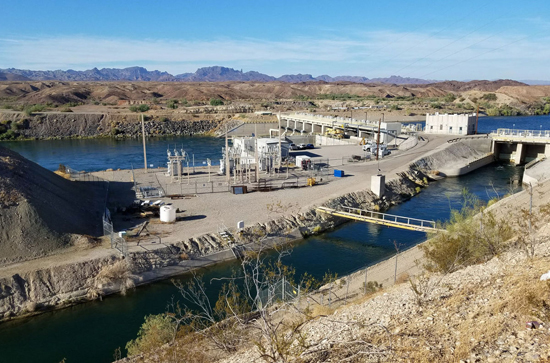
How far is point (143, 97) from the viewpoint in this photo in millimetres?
154500

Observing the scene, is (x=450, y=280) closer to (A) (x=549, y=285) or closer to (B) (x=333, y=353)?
(A) (x=549, y=285)

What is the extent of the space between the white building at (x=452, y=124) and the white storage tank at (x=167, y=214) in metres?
51.9

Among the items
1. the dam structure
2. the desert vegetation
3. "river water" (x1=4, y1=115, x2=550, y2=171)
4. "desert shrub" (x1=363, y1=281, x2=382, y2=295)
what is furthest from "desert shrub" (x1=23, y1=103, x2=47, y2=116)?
"desert shrub" (x1=363, y1=281, x2=382, y2=295)

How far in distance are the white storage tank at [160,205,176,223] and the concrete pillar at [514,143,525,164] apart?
4876 centimetres

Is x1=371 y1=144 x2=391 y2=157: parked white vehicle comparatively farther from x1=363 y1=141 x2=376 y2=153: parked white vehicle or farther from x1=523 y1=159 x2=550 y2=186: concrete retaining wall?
x1=523 y1=159 x2=550 y2=186: concrete retaining wall

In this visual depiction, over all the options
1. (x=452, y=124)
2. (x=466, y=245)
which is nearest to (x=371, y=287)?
(x=466, y=245)

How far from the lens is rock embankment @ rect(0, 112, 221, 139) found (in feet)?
283

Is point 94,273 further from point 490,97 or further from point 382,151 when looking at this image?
point 490,97

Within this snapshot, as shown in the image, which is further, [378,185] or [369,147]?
[369,147]

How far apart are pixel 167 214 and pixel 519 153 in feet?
161

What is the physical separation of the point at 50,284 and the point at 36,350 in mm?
3714

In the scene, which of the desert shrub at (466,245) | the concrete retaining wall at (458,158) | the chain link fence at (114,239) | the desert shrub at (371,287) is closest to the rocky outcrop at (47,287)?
the chain link fence at (114,239)

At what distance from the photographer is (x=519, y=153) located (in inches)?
2202

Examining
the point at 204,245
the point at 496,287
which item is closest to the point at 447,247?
the point at 496,287
